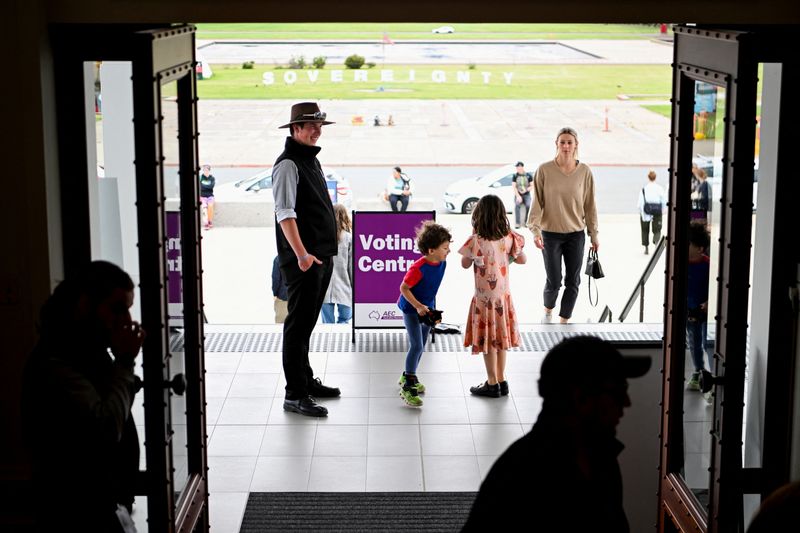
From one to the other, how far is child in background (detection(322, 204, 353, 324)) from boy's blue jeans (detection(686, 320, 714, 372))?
437 cm

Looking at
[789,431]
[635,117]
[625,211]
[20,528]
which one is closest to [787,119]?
[789,431]

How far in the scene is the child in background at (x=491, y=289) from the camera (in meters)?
6.94

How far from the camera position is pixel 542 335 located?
8609 millimetres

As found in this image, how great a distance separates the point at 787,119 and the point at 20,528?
3.88 meters

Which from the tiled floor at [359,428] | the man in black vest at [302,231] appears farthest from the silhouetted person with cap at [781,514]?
the man in black vest at [302,231]

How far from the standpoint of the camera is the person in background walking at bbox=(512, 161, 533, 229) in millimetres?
21781

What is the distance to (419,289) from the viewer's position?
22.8ft

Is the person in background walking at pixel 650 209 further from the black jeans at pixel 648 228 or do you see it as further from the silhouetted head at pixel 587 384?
the silhouetted head at pixel 587 384

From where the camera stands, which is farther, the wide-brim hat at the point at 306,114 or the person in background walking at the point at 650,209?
the person in background walking at the point at 650,209

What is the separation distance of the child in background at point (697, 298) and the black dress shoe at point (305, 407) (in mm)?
2929

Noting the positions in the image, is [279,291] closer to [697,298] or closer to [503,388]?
[503,388]

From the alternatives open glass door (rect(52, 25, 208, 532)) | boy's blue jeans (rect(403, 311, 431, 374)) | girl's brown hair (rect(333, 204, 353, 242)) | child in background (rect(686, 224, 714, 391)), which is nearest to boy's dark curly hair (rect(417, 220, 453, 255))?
boy's blue jeans (rect(403, 311, 431, 374))

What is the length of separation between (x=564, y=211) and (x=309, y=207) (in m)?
3.01

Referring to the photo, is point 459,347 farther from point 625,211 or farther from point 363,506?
point 625,211
